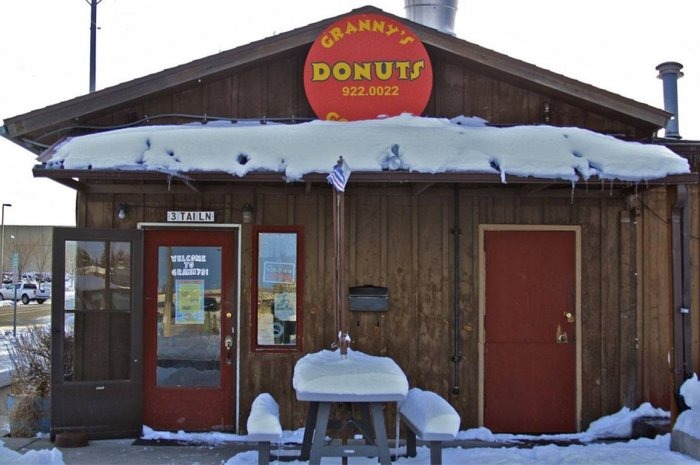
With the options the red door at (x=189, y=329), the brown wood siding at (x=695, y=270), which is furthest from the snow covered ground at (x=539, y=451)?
the brown wood siding at (x=695, y=270)

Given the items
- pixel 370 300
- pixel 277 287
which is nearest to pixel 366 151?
pixel 370 300

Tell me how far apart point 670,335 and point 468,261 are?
2190 millimetres

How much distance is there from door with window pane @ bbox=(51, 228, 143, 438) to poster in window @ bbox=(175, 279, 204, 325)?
418 millimetres

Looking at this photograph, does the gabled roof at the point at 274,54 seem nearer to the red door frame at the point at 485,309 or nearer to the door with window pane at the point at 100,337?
the door with window pane at the point at 100,337

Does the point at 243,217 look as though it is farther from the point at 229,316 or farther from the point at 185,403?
the point at 185,403

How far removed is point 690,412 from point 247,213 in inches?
194

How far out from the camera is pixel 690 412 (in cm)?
602

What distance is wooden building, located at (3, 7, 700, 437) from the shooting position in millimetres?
6727

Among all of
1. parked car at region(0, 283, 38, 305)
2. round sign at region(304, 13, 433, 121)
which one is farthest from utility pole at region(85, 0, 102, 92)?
parked car at region(0, 283, 38, 305)

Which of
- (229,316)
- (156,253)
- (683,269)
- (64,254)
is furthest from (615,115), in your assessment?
(64,254)

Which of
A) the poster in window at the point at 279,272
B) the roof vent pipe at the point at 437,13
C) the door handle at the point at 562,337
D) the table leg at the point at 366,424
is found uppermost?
the roof vent pipe at the point at 437,13

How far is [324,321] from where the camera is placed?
6.84 m

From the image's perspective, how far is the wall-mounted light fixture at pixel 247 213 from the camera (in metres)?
6.82

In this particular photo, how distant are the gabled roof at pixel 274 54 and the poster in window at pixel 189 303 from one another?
7.01ft
